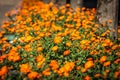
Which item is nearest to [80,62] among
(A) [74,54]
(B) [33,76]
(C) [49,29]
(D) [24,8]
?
(A) [74,54]

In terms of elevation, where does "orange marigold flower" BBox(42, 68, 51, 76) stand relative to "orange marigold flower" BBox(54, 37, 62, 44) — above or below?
below

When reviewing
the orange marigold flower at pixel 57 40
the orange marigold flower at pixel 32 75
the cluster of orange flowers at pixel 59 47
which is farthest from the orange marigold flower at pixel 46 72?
the orange marigold flower at pixel 57 40

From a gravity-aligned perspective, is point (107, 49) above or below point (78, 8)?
below

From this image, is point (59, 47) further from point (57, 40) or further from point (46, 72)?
point (46, 72)

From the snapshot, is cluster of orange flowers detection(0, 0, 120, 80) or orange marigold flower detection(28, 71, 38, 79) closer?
orange marigold flower detection(28, 71, 38, 79)

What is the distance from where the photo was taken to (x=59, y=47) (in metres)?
5.80

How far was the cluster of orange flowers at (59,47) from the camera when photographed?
15.5ft

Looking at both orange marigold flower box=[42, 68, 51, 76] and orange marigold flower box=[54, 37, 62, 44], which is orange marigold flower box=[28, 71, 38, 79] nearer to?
orange marigold flower box=[42, 68, 51, 76]

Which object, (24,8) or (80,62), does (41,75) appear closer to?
(80,62)

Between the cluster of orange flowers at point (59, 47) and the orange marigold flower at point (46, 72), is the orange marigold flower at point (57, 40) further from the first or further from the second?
the orange marigold flower at point (46, 72)

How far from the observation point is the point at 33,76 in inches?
173

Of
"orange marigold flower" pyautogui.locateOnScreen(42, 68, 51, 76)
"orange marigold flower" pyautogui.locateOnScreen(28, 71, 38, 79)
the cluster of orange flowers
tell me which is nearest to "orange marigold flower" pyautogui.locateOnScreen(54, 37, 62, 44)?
the cluster of orange flowers

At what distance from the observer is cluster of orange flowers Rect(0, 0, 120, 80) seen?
473cm

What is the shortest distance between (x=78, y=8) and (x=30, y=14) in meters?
1.46
